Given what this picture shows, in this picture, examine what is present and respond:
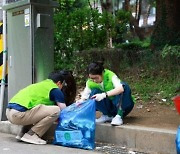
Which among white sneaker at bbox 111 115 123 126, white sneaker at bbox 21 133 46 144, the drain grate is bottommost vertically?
the drain grate

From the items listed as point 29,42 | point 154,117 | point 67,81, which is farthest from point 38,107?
point 154,117

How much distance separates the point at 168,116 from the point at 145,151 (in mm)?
1303

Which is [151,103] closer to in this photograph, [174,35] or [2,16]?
[2,16]

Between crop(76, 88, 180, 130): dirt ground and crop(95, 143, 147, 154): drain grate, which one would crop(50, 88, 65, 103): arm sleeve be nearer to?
crop(95, 143, 147, 154): drain grate

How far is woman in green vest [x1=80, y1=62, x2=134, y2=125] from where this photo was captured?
16.9 ft

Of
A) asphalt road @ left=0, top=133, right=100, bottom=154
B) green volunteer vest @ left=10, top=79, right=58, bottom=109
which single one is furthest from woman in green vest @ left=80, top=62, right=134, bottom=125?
asphalt road @ left=0, top=133, right=100, bottom=154

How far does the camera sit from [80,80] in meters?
9.43

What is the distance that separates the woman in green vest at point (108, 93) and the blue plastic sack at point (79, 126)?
0.22 metres

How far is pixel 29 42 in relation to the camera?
6215mm

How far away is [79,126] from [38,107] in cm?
58

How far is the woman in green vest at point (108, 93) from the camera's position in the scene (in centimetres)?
516

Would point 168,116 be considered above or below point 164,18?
below

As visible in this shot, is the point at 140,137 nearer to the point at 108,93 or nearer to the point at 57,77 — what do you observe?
the point at 108,93

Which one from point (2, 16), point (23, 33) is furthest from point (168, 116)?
point (2, 16)
